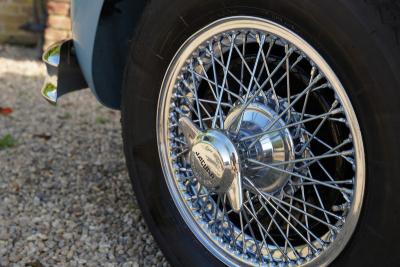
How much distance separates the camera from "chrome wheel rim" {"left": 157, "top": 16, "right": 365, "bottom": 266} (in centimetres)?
190

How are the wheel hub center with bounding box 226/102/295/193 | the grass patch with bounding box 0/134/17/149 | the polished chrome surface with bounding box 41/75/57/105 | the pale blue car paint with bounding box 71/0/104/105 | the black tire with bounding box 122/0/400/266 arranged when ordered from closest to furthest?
1. the black tire with bounding box 122/0/400/266
2. the wheel hub center with bounding box 226/102/295/193
3. the pale blue car paint with bounding box 71/0/104/105
4. the polished chrome surface with bounding box 41/75/57/105
5. the grass patch with bounding box 0/134/17/149

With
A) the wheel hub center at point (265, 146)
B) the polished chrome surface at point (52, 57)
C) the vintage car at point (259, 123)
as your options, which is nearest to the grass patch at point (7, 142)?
the polished chrome surface at point (52, 57)

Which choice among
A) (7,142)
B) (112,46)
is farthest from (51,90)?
(7,142)

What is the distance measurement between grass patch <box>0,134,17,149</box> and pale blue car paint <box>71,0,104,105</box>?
1.09 m

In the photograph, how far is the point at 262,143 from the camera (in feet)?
6.74

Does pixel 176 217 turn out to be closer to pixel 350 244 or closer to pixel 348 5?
pixel 350 244

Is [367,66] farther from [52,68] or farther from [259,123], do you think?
[52,68]

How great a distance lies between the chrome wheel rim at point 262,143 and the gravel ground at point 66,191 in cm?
45

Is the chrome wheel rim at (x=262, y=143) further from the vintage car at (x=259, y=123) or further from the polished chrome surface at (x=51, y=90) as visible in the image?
the polished chrome surface at (x=51, y=90)

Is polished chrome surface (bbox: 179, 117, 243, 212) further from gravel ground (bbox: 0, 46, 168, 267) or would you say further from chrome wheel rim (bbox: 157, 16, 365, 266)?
gravel ground (bbox: 0, 46, 168, 267)

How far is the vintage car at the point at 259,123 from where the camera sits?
5.60 ft

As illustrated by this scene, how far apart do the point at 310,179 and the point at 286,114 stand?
0.22 m

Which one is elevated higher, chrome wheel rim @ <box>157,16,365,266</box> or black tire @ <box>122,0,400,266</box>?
black tire @ <box>122,0,400,266</box>

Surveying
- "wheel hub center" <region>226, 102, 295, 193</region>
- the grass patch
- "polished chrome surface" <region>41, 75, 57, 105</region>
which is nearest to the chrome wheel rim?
"wheel hub center" <region>226, 102, 295, 193</region>
